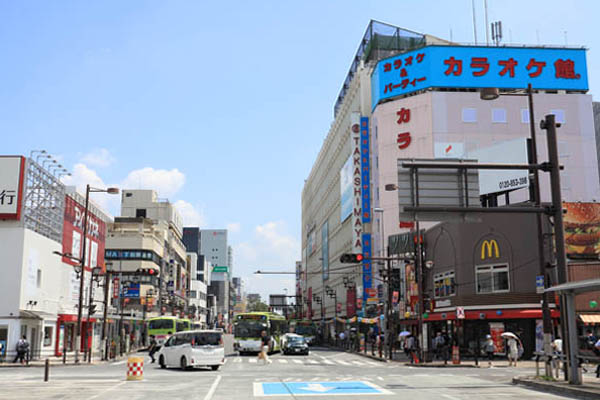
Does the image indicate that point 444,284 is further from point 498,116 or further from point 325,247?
point 325,247

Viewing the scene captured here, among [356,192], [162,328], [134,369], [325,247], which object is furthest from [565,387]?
[325,247]

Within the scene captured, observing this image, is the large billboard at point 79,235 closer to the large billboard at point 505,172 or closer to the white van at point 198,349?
the white van at point 198,349

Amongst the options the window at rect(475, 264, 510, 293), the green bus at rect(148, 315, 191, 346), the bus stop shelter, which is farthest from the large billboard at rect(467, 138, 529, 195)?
the bus stop shelter

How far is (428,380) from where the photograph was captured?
78.7 ft

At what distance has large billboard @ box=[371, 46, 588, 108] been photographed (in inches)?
2815

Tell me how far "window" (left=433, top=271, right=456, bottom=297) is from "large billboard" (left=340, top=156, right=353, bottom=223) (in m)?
33.4

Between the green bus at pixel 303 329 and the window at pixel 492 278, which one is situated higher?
the window at pixel 492 278

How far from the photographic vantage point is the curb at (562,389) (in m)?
17.4

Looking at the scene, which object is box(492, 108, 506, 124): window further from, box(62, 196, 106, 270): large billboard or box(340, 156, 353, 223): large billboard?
box(62, 196, 106, 270): large billboard

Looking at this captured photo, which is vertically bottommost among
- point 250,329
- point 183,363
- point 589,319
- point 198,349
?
point 183,363

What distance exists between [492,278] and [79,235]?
3283 centimetres

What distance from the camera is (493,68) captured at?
2830 inches

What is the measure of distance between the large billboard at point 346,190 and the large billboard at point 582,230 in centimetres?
3996

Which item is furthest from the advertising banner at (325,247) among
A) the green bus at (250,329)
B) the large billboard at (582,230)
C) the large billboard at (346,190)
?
the large billboard at (582,230)
